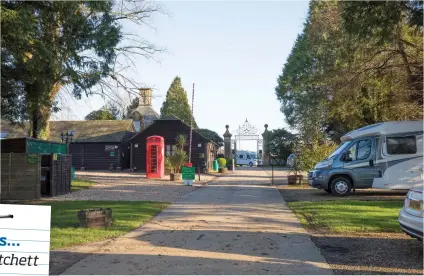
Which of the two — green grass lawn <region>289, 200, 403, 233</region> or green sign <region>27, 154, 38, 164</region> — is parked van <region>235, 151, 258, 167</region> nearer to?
green sign <region>27, 154, 38, 164</region>

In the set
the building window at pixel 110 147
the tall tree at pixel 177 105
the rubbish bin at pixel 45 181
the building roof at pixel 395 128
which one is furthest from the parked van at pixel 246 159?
the building roof at pixel 395 128

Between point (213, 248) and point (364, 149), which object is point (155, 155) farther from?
Answer: point (213, 248)

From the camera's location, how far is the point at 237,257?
274 inches

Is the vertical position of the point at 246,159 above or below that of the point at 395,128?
below

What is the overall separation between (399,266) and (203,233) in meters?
3.98

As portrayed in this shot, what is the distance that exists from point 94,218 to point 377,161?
1097 centimetres

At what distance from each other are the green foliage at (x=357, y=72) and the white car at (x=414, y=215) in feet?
14.8

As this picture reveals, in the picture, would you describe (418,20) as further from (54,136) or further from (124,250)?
(54,136)

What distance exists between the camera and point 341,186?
1662 cm

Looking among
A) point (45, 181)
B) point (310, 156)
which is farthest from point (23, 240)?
point (310, 156)

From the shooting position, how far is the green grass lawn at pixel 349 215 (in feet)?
31.3

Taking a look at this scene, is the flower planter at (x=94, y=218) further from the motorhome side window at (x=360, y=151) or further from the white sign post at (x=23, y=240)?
the motorhome side window at (x=360, y=151)

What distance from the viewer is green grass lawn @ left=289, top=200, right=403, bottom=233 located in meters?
9.54

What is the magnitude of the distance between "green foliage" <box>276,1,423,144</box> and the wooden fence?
1223 cm
